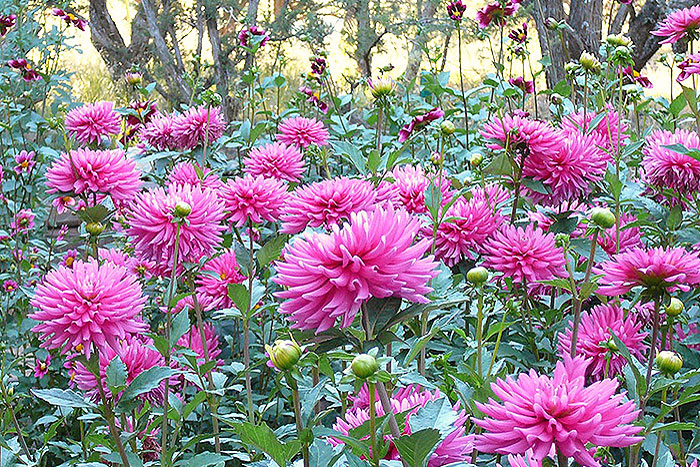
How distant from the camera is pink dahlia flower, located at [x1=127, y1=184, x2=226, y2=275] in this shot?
112 cm

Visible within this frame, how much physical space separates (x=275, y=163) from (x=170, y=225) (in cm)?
43

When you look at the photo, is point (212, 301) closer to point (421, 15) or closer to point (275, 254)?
point (275, 254)

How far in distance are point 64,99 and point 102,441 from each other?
7.64 ft

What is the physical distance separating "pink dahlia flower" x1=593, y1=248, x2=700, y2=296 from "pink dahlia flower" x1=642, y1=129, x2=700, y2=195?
0.82ft

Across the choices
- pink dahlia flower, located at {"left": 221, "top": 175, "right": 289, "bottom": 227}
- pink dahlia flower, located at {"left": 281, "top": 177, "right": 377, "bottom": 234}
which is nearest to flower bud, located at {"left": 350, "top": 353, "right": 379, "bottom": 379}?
pink dahlia flower, located at {"left": 281, "top": 177, "right": 377, "bottom": 234}

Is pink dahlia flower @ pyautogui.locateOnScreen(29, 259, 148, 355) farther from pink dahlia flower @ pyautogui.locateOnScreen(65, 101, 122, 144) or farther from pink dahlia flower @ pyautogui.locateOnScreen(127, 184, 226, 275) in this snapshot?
pink dahlia flower @ pyautogui.locateOnScreen(65, 101, 122, 144)

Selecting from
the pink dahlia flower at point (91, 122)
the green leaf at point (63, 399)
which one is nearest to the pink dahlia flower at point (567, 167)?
the green leaf at point (63, 399)

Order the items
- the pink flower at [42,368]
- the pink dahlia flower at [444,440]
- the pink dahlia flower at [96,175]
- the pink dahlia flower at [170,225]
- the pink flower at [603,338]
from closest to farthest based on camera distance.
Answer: the pink dahlia flower at [444,440]
the pink flower at [603,338]
the pink dahlia flower at [170,225]
the pink dahlia flower at [96,175]
the pink flower at [42,368]

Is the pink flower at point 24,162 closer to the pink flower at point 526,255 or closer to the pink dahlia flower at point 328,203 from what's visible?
the pink dahlia flower at point 328,203

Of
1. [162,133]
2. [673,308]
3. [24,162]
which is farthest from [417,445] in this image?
[24,162]

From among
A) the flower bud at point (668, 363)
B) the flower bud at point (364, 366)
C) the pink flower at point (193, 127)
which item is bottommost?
the flower bud at point (668, 363)

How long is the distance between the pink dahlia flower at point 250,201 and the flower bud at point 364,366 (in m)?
0.69

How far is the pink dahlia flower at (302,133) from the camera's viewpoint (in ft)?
6.00

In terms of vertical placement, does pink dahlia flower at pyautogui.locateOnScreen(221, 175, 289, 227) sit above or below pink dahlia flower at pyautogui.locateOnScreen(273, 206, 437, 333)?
above
